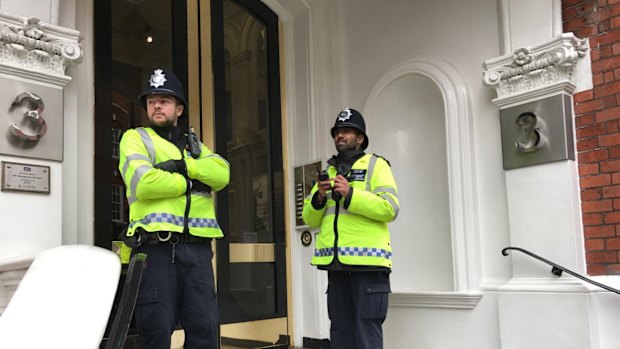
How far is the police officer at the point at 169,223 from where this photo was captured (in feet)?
9.34

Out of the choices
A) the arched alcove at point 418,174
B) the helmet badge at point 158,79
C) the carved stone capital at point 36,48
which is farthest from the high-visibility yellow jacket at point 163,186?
the arched alcove at point 418,174

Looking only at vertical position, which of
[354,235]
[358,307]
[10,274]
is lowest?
[358,307]

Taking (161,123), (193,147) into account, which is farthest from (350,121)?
(161,123)

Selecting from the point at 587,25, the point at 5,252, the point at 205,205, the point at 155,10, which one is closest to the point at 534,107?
the point at 587,25

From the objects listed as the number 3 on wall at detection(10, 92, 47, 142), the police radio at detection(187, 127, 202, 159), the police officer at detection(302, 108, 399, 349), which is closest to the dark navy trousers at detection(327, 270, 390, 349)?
the police officer at detection(302, 108, 399, 349)

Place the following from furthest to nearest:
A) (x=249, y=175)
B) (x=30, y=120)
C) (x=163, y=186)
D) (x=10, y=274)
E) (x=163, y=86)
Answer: (x=249, y=175), (x=30, y=120), (x=163, y=86), (x=10, y=274), (x=163, y=186)

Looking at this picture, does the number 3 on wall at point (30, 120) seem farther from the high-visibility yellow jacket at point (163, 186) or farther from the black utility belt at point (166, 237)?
the black utility belt at point (166, 237)

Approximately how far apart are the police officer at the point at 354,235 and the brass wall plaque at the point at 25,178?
4.90 ft

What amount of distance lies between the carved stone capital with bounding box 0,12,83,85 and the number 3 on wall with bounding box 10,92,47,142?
5.1 inches

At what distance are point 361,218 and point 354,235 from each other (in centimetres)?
11

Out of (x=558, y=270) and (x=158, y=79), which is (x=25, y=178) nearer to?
(x=158, y=79)

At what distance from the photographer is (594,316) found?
3598 mm

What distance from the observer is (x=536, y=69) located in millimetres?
3887

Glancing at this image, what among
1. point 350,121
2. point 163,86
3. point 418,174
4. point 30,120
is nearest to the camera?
point 163,86
